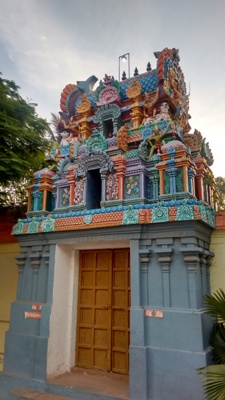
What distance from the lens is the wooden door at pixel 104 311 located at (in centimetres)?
600

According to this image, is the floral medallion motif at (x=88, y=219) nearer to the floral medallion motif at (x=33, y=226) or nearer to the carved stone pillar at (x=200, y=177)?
the floral medallion motif at (x=33, y=226)

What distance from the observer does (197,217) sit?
4.92 m

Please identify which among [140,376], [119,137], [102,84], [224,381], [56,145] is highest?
[102,84]

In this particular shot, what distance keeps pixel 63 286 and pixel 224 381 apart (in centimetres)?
386

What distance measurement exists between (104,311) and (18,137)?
432cm

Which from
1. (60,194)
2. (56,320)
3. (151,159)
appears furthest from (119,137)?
(56,320)

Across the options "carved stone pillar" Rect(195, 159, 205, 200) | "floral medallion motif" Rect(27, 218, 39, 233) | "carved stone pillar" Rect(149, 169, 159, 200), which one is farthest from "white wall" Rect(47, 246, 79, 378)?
"carved stone pillar" Rect(195, 159, 205, 200)

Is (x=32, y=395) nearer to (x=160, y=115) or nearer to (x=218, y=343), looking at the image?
(x=218, y=343)

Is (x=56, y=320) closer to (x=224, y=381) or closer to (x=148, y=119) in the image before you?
(x=224, y=381)

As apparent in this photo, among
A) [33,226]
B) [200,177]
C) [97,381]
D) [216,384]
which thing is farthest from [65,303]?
[200,177]

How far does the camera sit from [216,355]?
4633 millimetres

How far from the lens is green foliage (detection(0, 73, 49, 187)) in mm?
6359

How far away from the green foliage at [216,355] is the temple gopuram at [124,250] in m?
0.18

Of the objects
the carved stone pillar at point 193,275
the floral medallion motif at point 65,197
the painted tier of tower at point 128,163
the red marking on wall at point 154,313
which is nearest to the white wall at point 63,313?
the painted tier of tower at point 128,163
